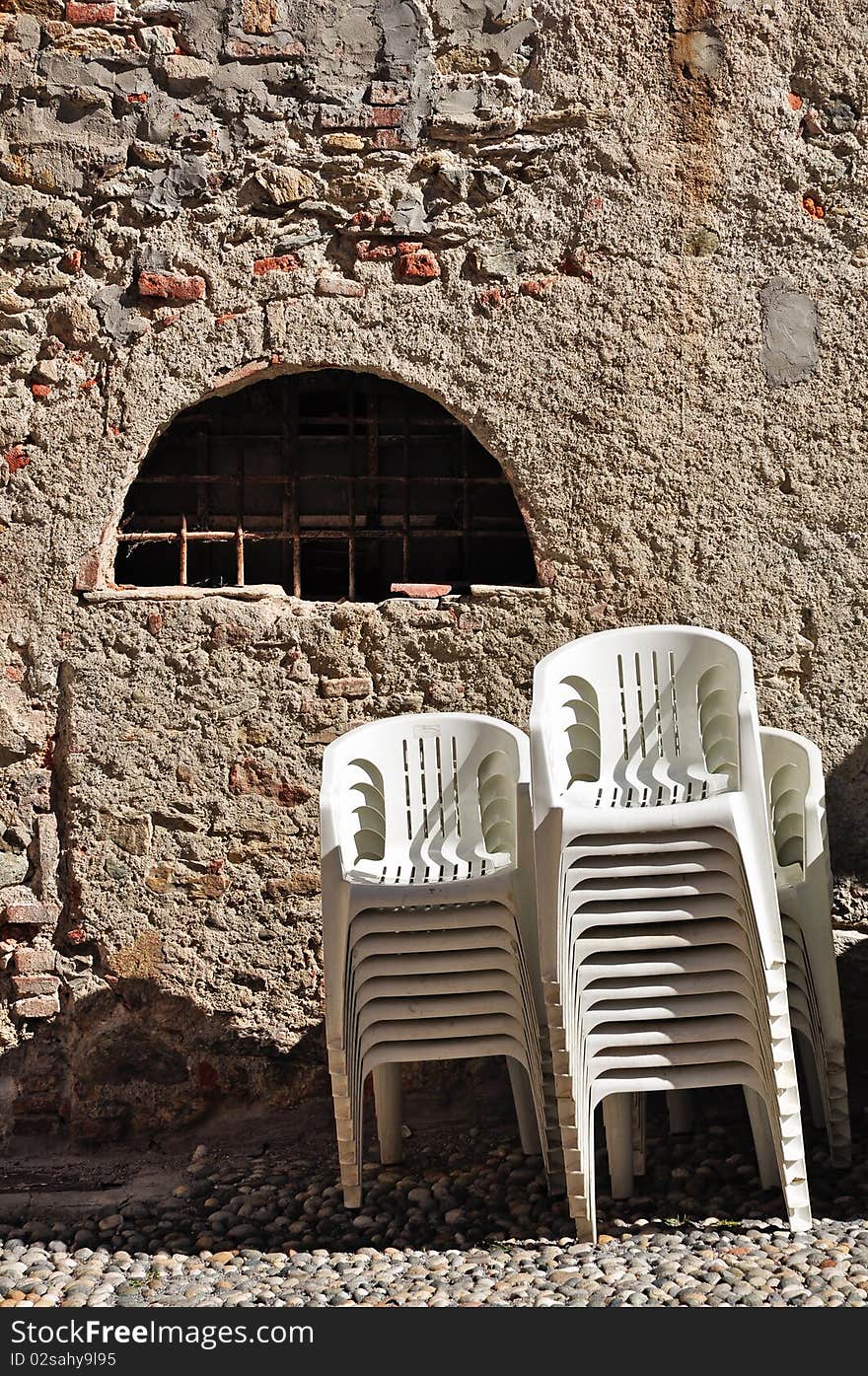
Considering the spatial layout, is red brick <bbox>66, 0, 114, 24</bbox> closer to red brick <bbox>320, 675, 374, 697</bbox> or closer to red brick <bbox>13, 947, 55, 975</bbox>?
red brick <bbox>320, 675, 374, 697</bbox>

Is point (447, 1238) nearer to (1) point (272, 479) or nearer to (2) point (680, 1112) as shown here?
(2) point (680, 1112)

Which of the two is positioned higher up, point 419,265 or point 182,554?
point 419,265

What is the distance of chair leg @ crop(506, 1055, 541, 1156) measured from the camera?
3688 millimetres

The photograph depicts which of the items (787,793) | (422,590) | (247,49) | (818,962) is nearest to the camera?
(818,962)

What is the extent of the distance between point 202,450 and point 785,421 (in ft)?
5.77

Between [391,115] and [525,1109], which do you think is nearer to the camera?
[525,1109]

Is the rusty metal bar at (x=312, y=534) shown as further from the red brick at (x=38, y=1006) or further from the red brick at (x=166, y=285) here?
the red brick at (x=38, y=1006)

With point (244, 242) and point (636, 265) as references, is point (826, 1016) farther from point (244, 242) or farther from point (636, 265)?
point (244, 242)

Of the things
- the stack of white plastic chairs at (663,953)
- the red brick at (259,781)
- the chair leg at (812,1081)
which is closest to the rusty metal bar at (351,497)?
the red brick at (259,781)

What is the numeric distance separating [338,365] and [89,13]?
1.25 m

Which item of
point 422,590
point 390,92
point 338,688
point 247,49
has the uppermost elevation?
point 247,49

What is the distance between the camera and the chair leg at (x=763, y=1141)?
3.35 m

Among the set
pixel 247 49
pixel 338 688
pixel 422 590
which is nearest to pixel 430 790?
pixel 338 688

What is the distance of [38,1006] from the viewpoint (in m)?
4.06
